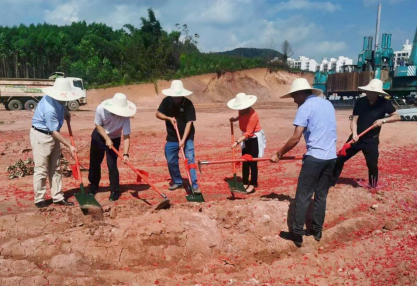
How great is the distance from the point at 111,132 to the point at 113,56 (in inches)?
1257

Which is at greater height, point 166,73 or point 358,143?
point 166,73

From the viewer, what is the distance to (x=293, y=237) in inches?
167

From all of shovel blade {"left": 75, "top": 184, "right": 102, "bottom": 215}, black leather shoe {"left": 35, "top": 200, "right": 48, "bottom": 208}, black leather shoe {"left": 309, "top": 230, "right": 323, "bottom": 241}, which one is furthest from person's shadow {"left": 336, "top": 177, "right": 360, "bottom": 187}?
black leather shoe {"left": 35, "top": 200, "right": 48, "bottom": 208}

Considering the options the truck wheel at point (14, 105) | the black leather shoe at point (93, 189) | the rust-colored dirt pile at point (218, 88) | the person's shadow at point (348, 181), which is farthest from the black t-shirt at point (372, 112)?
the rust-colored dirt pile at point (218, 88)

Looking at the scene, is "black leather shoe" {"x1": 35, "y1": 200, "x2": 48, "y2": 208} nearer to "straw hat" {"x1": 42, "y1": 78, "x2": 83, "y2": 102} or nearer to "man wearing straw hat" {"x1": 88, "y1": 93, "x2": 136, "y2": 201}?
"man wearing straw hat" {"x1": 88, "y1": 93, "x2": 136, "y2": 201}

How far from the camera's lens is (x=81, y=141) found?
1105 cm

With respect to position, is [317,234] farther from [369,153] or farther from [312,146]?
[369,153]

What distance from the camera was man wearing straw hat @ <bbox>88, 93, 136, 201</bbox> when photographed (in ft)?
17.4

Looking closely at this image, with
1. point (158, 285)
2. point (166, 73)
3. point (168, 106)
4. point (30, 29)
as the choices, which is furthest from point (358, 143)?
point (30, 29)

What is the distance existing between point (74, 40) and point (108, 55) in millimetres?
4845

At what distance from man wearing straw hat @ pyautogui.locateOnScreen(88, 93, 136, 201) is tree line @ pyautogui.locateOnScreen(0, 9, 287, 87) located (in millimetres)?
26748

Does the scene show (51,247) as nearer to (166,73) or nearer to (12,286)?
(12,286)

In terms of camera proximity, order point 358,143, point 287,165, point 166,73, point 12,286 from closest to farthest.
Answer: point 12,286 < point 358,143 < point 287,165 < point 166,73

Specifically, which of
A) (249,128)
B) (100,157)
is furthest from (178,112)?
(100,157)
